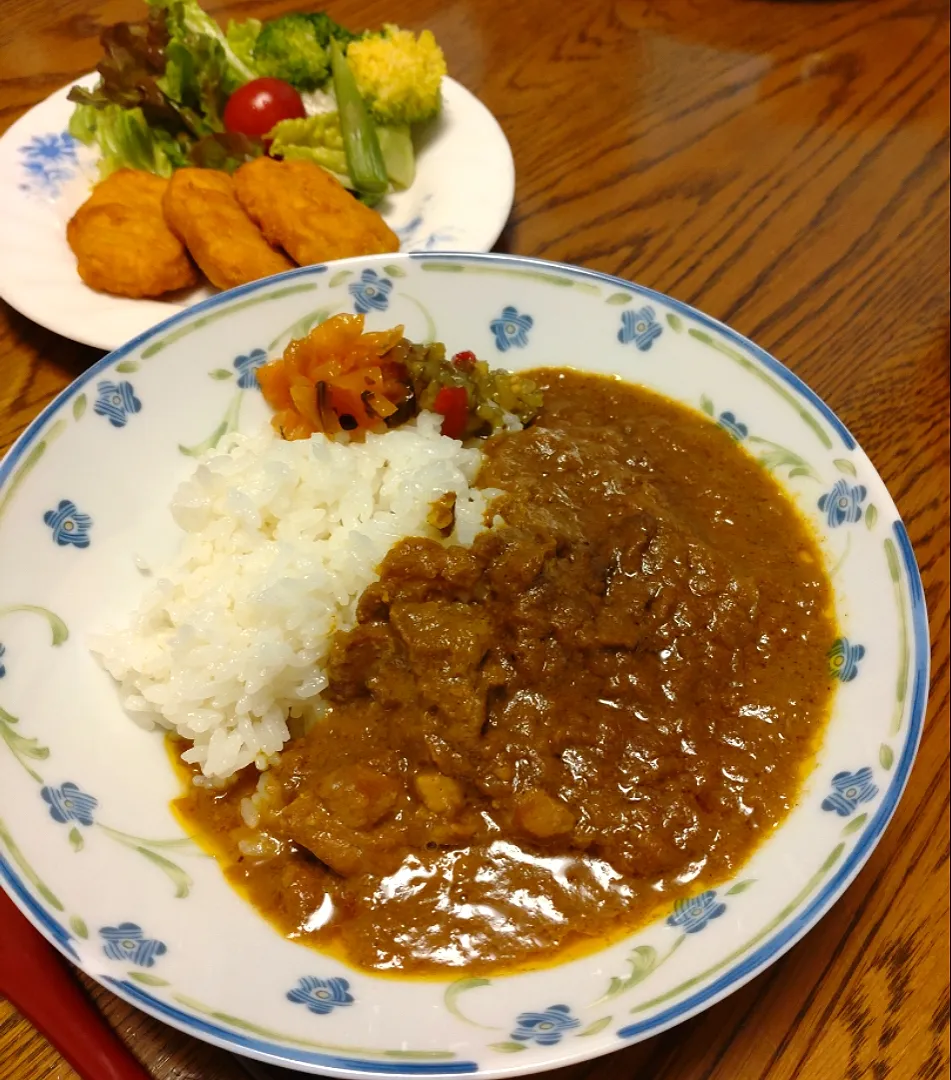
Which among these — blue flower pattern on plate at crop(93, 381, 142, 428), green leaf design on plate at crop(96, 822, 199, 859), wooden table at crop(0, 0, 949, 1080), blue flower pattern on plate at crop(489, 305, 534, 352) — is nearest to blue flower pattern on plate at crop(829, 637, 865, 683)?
wooden table at crop(0, 0, 949, 1080)

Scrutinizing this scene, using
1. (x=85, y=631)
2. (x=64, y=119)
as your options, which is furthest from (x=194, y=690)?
(x=64, y=119)

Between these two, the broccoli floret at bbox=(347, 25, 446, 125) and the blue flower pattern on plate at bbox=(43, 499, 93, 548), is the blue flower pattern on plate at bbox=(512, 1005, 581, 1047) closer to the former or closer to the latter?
the blue flower pattern on plate at bbox=(43, 499, 93, 548)

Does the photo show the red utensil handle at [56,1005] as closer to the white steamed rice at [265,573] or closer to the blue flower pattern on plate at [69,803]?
the blue flower pattern on plate at [69,803]

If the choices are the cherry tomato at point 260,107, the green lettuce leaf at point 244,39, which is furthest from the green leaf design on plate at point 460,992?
the green lettuce leaf at point 244,39

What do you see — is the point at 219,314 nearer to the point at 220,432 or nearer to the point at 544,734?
the point at 220,432

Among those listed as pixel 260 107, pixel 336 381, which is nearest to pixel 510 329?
pixel 336 381
